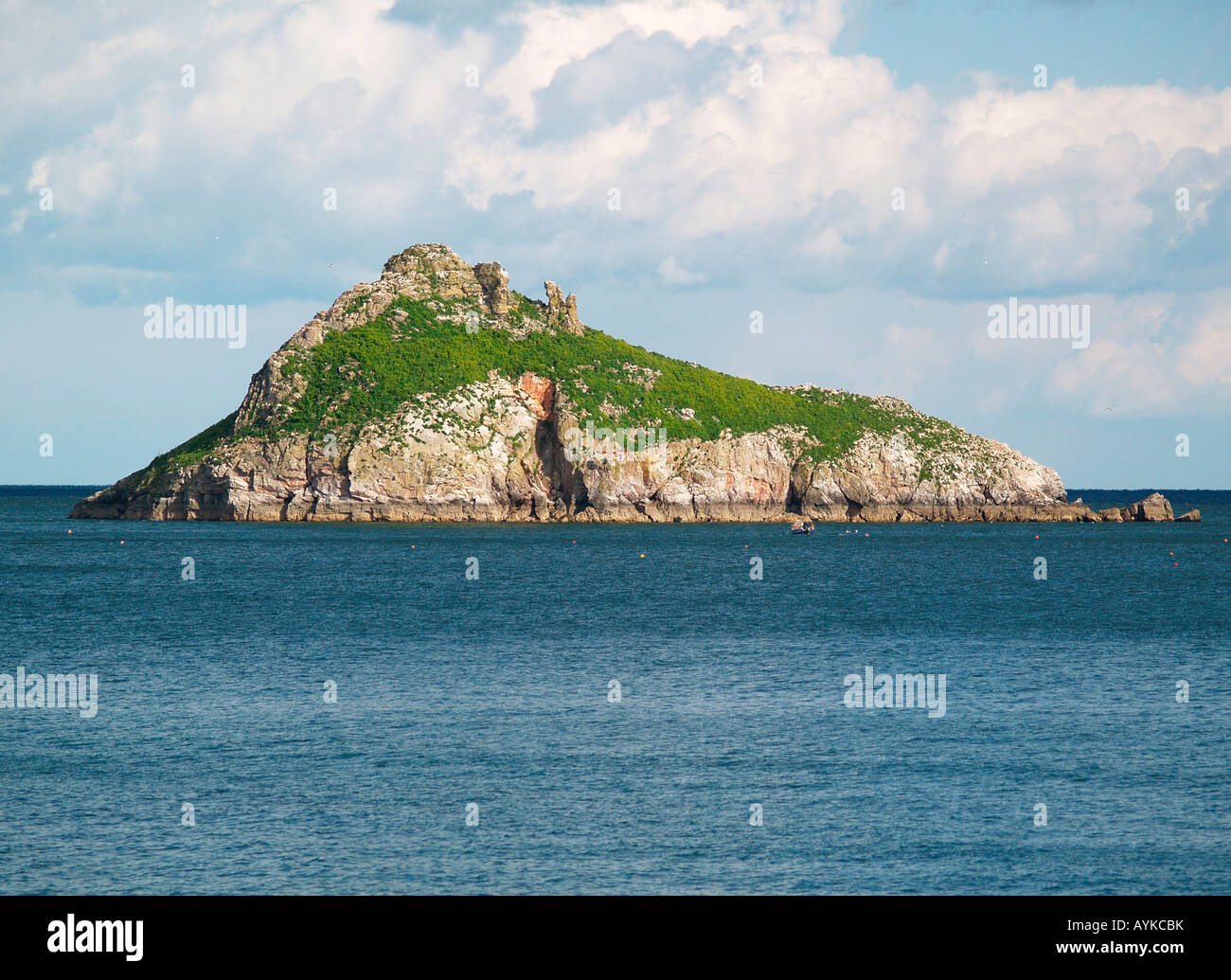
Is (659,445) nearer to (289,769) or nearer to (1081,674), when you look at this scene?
(1081,674)

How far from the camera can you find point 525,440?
157125mm

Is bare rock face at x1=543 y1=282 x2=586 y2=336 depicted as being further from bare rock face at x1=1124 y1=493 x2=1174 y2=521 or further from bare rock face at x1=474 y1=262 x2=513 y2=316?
bare rock face at x1=1124 y1=493 x2=1174 y2=521

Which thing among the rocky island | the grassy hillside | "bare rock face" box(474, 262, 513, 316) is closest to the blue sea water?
the rocky island

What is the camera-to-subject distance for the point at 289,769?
33.0 m

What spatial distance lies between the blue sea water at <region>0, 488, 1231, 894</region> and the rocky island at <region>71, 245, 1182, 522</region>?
240ft

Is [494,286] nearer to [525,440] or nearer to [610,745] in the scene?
[525,440]

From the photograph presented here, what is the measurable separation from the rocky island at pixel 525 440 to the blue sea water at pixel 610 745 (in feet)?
240

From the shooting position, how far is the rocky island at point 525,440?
151625 mm

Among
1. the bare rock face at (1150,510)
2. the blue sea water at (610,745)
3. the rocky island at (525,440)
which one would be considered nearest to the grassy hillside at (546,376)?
the rocky island at (525,440)

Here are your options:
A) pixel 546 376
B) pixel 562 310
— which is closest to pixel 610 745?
pixel 546 376

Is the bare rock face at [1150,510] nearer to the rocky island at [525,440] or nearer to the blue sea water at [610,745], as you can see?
the rocky island at [525,440]

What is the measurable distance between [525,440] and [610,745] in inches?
4821

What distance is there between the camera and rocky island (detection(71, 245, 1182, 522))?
151625mm
